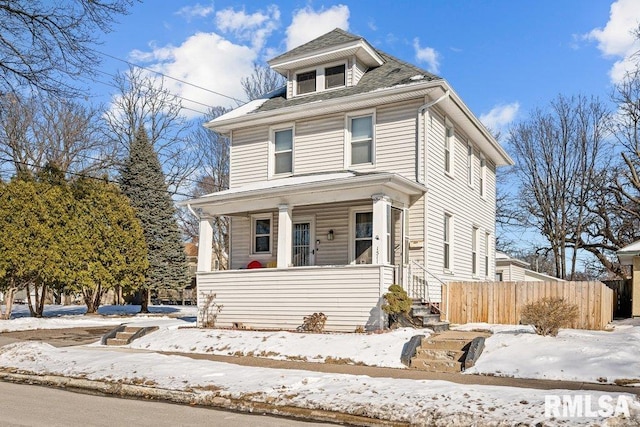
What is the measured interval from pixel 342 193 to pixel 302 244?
10.3ft

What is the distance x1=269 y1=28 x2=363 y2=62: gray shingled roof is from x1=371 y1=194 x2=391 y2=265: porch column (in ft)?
19.8

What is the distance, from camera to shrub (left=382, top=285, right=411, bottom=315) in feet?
44.0

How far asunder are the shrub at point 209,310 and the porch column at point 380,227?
497 cm

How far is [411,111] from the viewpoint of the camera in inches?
647

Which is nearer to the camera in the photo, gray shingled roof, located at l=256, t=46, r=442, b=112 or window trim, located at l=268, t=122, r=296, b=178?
gray shingled roof, located at l=256, t=46, r=442, b=112

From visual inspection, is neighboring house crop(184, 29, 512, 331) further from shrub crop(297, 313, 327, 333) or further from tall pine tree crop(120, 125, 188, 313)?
tall pine tree crop(120, 125, 188, 313)

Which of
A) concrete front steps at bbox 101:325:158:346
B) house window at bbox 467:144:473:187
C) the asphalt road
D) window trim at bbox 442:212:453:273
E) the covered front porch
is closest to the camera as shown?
the asphalt road

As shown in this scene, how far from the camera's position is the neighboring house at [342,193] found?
1475cm

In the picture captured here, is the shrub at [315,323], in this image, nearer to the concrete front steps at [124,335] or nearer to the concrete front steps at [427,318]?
the concrete front steps at [427,318]

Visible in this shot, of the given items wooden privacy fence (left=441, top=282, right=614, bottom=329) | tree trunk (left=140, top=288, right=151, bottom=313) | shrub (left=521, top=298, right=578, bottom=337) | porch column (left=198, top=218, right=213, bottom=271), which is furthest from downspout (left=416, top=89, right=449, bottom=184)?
tree trunk (left=140, top=288, right=151, bottom=313)

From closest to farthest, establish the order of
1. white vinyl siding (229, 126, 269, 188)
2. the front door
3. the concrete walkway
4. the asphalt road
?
the asphalt road
the concrete walkway
the front door
white vinyl siding (229, 126, 269, 188)

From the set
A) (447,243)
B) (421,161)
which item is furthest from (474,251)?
(421,161)

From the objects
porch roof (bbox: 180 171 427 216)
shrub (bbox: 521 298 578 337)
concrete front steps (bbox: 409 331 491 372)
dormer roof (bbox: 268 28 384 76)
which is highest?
dormer roof (bbox: 268 28 384 76)

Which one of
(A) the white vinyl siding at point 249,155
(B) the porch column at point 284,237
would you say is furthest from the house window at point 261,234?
(B) the porch column at point 284,237
